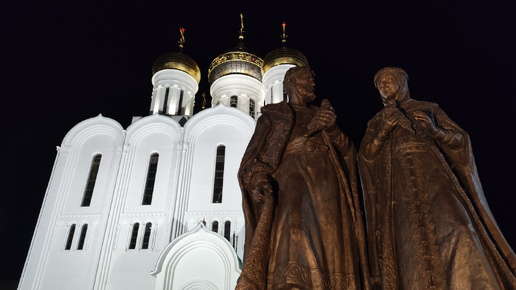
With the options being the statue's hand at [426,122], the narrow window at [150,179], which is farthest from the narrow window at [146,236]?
the statue's hand at [426,122]

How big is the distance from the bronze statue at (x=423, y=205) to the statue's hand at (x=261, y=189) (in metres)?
0.79

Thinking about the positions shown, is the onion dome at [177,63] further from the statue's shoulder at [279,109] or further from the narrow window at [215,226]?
the statue's shoulder at [279,109]

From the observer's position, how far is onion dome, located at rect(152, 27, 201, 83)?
2252 centimetres

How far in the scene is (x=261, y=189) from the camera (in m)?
3.14

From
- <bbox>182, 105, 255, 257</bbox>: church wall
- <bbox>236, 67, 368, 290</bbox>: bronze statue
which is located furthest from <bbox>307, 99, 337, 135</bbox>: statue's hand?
<bbox>182, 105, 255, 257</bbox>: church wall

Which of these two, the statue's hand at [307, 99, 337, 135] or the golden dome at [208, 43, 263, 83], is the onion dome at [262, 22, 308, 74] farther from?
the statue's hand at [307, 99, 337, 135]

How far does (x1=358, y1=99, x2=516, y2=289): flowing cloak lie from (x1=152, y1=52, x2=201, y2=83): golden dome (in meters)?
19.8

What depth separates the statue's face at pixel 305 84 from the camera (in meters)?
3.89

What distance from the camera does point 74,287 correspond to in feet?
50.1

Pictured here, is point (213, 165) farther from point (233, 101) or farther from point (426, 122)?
point (426, 122)

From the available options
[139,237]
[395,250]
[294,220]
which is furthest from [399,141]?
[139,237]

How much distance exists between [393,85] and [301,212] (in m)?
1.38

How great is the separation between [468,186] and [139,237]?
14.5 metres

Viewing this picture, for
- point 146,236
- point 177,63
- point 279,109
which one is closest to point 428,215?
point 279,109
